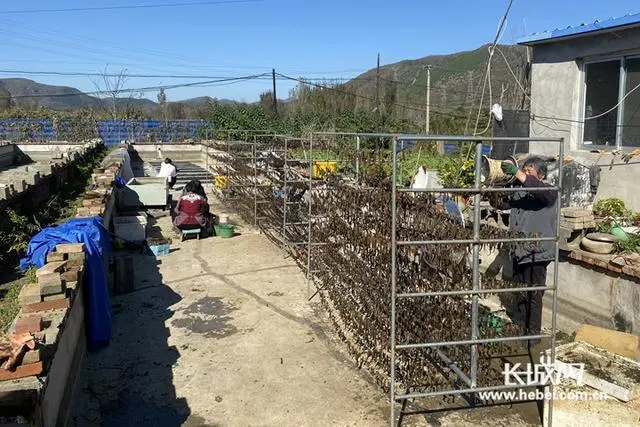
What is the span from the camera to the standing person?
17.5 ft

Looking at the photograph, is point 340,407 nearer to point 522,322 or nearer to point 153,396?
point 153,396

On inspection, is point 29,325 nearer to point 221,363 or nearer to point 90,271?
point 90,271

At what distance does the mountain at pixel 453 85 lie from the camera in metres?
11.2

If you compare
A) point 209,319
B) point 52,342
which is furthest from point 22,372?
point 209,319

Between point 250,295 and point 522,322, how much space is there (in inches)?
147

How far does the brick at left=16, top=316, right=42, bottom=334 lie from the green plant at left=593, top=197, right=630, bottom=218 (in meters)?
7.16

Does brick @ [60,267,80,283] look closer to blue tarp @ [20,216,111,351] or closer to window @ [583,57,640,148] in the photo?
blue tarp @ [20,216,111,351]

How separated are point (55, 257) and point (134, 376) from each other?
136cm

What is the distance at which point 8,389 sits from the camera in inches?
117

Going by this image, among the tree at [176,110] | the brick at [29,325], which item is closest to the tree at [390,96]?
the tree at [176,110]

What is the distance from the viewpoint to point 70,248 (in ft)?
17.2

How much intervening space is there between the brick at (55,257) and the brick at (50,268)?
110 millimetres

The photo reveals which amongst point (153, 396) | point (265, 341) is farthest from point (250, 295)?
point (153, 396)

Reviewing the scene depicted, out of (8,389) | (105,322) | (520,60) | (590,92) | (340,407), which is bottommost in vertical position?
(340,407)
